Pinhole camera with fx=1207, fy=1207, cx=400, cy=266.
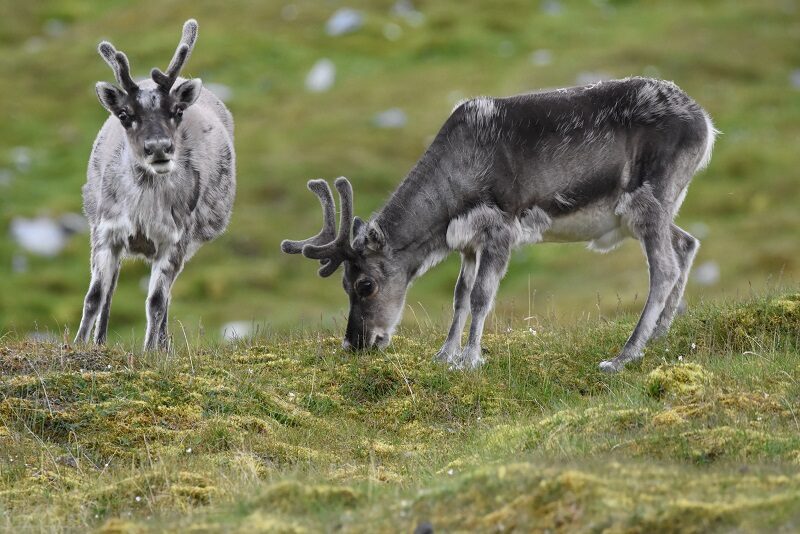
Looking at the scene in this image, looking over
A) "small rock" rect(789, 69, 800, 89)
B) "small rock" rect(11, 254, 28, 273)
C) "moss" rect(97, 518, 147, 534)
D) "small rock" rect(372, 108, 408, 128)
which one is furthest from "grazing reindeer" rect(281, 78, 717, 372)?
"small rock" rect(789, 69, 800, 89)

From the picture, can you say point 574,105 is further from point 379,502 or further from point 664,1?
point 664,1

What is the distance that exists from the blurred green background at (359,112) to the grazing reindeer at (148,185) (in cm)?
2367

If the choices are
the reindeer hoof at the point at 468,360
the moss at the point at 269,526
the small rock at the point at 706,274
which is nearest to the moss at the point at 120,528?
the moss at the point at 269,526

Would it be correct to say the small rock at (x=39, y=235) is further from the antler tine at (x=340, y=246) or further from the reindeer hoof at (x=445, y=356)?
the reindeer hoof at (x=445, y=356)

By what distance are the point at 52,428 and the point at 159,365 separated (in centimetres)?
172

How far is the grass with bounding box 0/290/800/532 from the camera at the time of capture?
9.07 m

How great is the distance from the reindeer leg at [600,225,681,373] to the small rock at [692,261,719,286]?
3697cm

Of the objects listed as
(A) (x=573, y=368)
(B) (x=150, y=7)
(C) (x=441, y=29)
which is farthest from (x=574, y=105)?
(B) (x=150, y=7)

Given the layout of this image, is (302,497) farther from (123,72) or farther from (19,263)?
(19,263)

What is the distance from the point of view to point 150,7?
333ft

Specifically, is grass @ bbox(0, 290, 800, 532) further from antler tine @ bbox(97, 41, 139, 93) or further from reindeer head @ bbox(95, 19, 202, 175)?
antler tine @ bbox(97, 41, 139, 93)

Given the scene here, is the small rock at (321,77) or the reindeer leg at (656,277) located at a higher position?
the small rock at (321,77)

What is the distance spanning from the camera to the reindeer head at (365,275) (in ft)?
54.1

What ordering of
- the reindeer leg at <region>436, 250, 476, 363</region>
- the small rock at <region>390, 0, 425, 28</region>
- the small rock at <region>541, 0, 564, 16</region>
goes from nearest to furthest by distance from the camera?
the reindeer leg at <region>436, 250, 476, 363</region>
the small rock at <region>390, 0, 425, 28</region>
the small rock at <region>541, 0, 564, 16</region>
